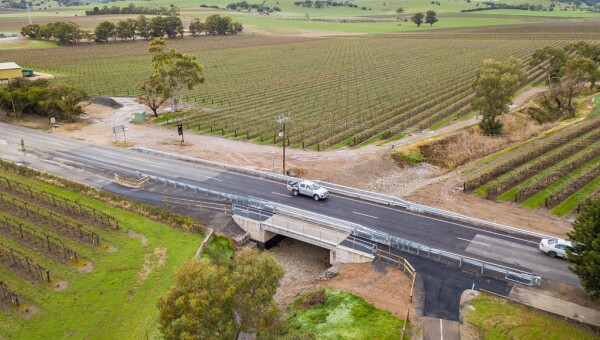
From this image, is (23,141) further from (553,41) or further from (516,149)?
(553,41)

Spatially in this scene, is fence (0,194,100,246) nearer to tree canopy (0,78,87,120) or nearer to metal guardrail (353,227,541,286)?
metal guardrail (353,227,541,286)

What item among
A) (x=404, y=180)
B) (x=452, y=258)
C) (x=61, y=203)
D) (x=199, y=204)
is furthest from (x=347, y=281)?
(x=61, y=203)

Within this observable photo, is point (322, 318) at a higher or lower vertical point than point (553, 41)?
lower

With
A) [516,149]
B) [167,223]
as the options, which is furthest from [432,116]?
[167,223]

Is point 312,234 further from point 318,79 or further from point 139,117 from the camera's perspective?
point 318,79

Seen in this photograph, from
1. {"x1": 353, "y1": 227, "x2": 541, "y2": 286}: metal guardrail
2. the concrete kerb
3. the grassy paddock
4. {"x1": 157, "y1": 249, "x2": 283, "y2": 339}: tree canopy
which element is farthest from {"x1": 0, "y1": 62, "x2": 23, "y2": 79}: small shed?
the concrete kerb

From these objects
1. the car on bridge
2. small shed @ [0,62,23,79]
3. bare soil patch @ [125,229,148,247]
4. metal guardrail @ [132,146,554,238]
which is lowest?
bare soil patch @ [125,229,148,247]
